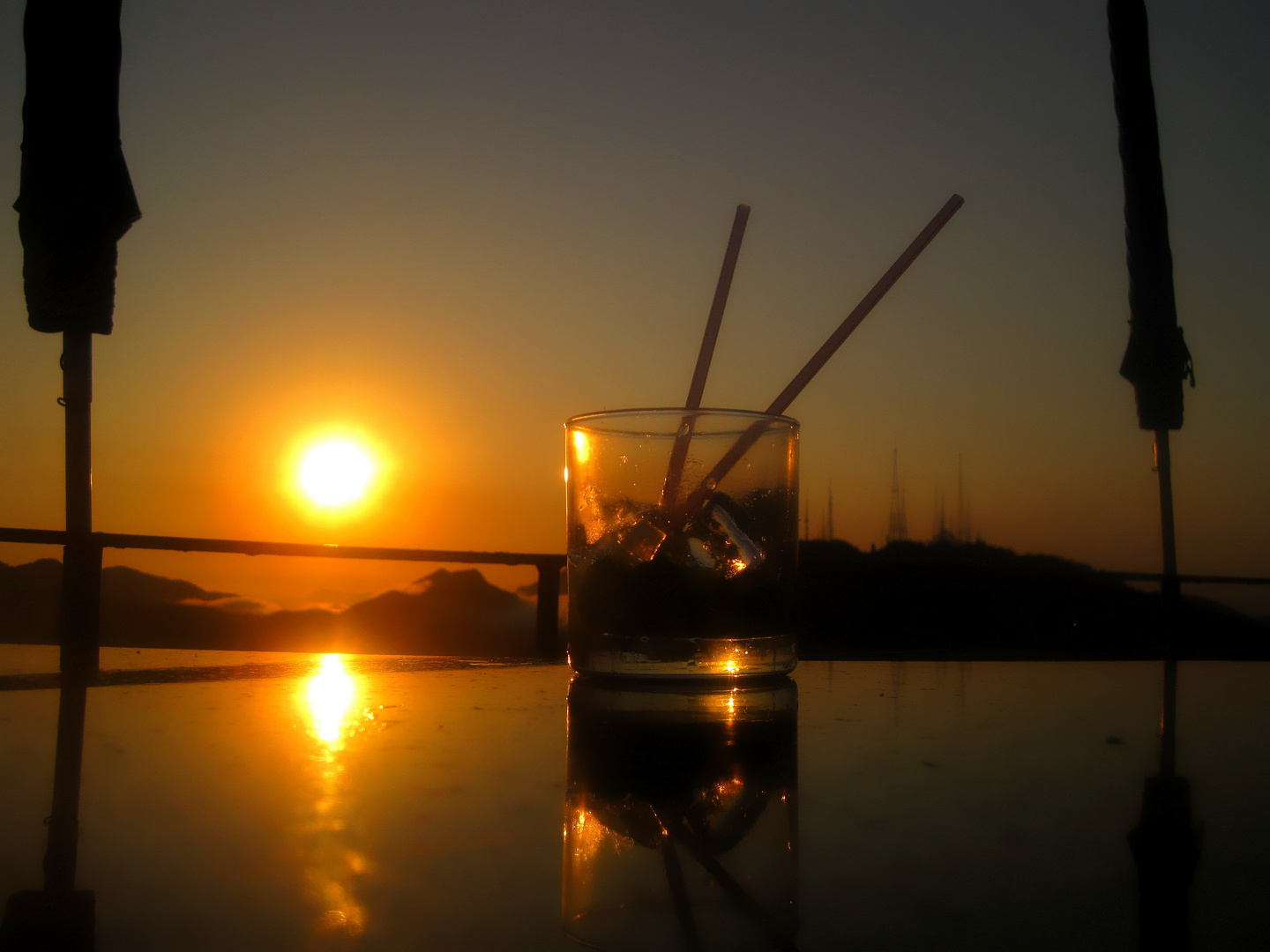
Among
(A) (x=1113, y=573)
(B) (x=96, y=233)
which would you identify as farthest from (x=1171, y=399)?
(B) (x=96, y=233)

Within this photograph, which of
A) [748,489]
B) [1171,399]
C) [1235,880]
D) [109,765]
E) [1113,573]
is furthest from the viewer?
[1171,399]

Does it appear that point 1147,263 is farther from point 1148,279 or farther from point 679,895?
point 679,895

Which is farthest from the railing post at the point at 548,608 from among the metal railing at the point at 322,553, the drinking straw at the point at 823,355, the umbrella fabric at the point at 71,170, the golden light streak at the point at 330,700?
the umbrella fabric at the point at 71,170

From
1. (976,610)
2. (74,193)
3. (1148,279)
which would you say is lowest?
(976,610)

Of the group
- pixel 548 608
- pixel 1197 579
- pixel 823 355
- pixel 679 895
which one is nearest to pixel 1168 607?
pixel 1197 579

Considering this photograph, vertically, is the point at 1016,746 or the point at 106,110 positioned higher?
the point at 106,110

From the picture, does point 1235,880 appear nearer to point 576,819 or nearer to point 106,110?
point 576,819
